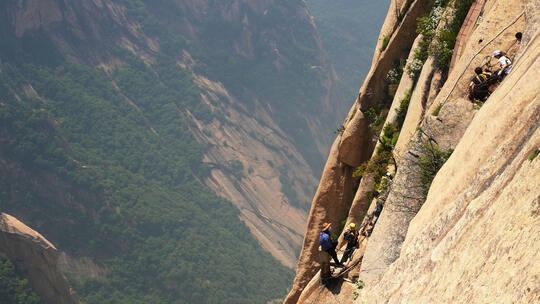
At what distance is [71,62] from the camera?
13962cm

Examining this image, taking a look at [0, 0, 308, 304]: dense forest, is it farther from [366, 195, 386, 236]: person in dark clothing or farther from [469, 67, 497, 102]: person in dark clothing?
[469, 67, 497, 102]: person in dark clothing

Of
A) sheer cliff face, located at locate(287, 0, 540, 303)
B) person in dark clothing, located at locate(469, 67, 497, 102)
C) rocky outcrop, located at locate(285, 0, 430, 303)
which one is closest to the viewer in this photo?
sheer cliff face, located at locate(287, 0, 540, 303)

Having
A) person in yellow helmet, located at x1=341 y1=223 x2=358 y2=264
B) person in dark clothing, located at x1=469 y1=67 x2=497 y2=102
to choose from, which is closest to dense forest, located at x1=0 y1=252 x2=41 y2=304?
person in yellow helmet, located at x1=341 y1=223 x2=358 y2=264

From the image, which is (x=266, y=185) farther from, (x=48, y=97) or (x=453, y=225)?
(x=453, y=225)

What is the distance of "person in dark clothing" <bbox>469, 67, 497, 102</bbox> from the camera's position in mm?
13580

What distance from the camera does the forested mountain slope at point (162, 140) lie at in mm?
91312

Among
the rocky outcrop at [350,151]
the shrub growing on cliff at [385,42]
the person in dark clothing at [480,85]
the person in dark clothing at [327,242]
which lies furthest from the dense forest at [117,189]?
the person in dark clothing at [480,85]

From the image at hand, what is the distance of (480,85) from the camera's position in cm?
1367

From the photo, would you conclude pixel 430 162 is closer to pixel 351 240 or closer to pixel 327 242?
pixel 327 242

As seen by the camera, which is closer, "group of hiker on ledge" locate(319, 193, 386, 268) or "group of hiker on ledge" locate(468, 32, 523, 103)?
"group of hiker on ledge" locate(468, 32, 523, 103)

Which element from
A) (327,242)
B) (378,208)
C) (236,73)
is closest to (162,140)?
(236,73)

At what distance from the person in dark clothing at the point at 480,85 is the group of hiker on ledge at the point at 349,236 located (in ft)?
15.7

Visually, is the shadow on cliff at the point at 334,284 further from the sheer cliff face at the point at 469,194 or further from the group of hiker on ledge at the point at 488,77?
the group of hiker on ledge at the point at 488,77

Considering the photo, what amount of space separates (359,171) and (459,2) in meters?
7.68
